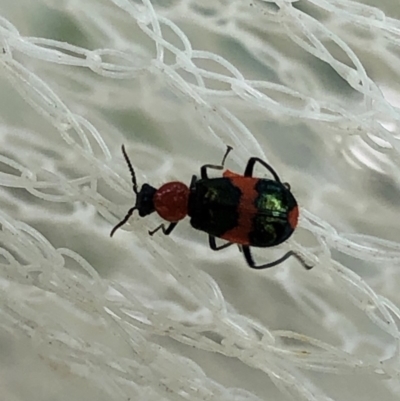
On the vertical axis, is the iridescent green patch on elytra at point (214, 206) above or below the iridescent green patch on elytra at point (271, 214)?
below

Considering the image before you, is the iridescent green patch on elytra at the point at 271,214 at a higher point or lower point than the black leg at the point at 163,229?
higher

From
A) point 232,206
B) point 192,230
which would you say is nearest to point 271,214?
point 232,206

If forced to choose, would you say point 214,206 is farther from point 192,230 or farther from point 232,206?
point 192,230

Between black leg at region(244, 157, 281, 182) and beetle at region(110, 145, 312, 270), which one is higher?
black leg at region(244, 157, 281, 182)

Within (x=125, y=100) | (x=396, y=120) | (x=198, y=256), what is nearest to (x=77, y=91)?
(x=125, y=100)
